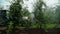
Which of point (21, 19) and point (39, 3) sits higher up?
point (39, 3)

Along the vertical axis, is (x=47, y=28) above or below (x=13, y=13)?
below

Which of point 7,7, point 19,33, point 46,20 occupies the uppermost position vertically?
point 7,7

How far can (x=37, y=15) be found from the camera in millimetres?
3500

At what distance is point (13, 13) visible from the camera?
3436mm

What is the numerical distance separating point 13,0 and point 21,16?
354 millimetres

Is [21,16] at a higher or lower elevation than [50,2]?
lower

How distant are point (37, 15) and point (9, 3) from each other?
608mm

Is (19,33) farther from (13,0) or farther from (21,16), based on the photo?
Answer: (13,0)

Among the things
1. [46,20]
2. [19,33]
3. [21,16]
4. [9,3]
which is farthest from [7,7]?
[46,20]

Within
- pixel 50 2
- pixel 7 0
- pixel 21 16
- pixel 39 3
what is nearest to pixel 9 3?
pixel 7 0

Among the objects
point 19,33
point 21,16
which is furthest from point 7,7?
point 19,33

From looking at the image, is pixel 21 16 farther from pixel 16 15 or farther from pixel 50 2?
pixel 50 2

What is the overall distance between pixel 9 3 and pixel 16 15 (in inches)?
10.8

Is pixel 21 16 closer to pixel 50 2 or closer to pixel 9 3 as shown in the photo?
pixel 9 3
